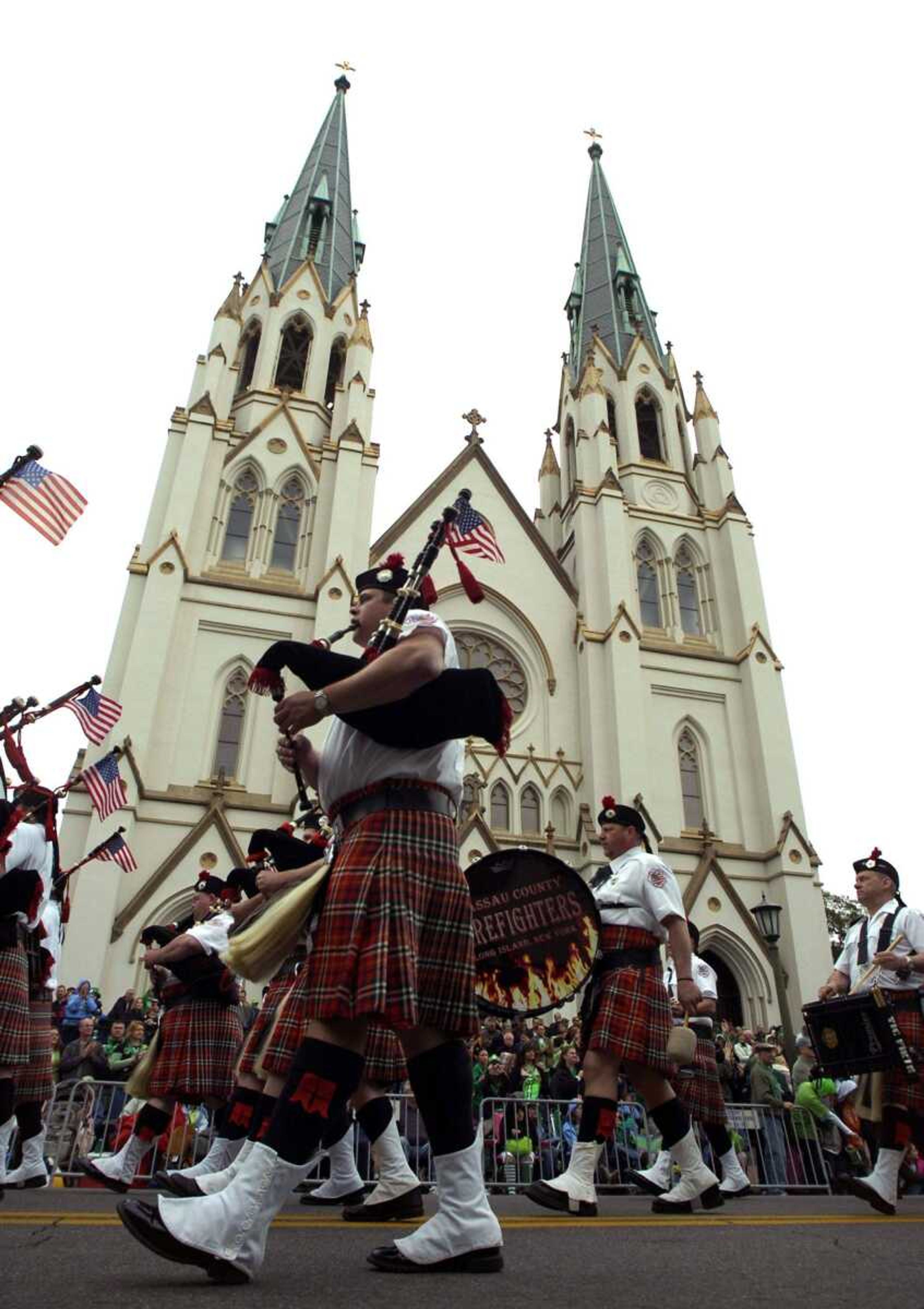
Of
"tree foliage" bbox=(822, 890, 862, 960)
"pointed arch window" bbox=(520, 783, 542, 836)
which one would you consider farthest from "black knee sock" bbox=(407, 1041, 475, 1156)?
"tree foliage" bbox=(822, 890, 862, 960)

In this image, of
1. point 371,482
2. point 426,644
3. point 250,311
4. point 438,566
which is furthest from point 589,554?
point 426,644

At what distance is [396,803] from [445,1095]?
0.86 meters

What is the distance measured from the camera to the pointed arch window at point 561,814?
2184 centimetres

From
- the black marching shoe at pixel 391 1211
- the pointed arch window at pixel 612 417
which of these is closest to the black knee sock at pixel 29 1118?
the black marching shoe at pixel 391 1211

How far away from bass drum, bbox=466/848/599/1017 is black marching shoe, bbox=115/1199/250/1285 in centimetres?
292

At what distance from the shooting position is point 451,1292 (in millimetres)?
2207

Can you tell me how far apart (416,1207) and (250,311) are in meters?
29.1

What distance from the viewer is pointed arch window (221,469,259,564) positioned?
2353cm

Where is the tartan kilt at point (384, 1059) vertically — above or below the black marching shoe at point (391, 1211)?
above

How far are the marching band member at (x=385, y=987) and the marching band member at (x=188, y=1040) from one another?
296cm

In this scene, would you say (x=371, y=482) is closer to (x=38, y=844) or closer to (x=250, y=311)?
(x=250, y=311)

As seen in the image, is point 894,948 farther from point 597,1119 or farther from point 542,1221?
point 542,1221

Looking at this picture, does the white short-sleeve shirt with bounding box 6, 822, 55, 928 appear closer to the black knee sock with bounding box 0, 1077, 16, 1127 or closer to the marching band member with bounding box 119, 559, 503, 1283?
the black knee sock with bounding box 0, 1077, 16, 1127

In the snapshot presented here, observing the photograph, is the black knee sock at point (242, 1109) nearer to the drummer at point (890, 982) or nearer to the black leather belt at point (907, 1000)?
the drummer at point (890, 982)
